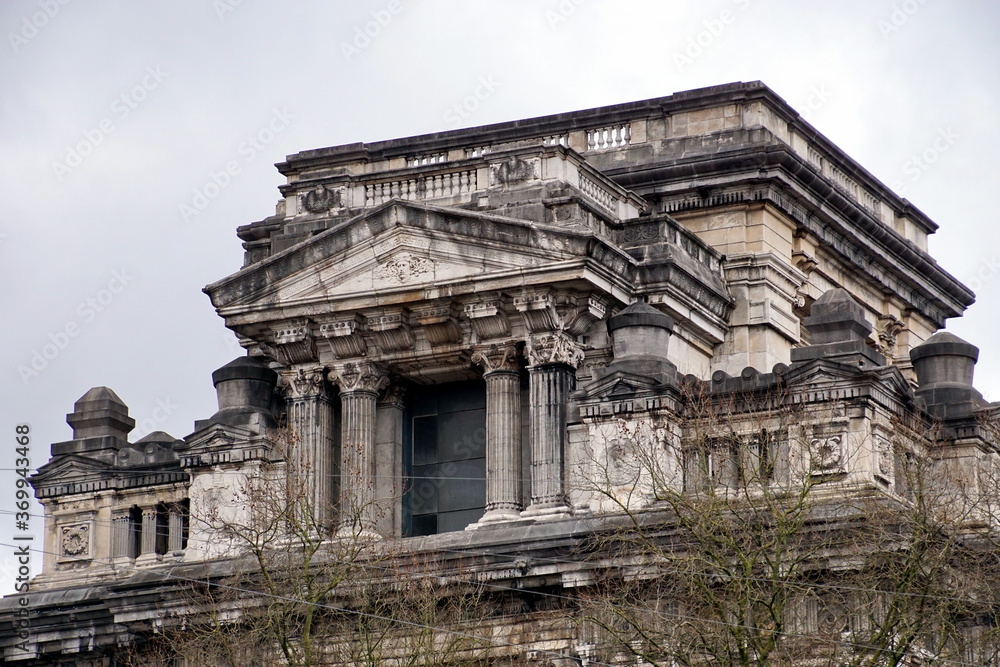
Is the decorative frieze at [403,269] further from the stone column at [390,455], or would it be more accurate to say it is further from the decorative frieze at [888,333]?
the decorative frieze at [888,333]

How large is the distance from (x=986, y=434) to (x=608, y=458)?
7.82 meters

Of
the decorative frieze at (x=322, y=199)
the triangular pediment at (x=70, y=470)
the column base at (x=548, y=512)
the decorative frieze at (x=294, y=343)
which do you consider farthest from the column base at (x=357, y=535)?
the decorative frieze at (x=322, y=199)

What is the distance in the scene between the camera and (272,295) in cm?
5575

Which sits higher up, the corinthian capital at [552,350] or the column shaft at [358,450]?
the corinthian capital at [552,350]

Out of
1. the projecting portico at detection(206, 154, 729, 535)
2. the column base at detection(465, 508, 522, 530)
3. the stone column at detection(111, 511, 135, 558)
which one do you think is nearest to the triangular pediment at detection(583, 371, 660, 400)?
the projecting portico at detection(206, 154, 729, 535)

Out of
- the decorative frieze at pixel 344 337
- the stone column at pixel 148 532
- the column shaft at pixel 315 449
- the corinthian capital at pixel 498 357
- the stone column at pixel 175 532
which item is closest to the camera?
the corinthian capital at pixel 498 357

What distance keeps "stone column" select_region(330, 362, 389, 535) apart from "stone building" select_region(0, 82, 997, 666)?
67mm

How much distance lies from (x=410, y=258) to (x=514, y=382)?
3457 mm

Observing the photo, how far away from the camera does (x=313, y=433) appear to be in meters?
55.4

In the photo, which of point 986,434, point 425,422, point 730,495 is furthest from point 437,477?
point 986,434

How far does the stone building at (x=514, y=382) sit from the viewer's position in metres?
51.1

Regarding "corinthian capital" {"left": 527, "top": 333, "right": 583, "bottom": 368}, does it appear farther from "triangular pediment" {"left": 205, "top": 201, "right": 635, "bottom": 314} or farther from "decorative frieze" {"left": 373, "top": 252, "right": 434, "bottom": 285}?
"decorative frieze" {"left": 373, "top": 252, "right": 434, "bottom": 285}

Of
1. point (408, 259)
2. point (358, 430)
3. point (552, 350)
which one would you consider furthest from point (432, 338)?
point (552, 350)

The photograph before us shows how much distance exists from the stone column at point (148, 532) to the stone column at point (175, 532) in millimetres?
355
